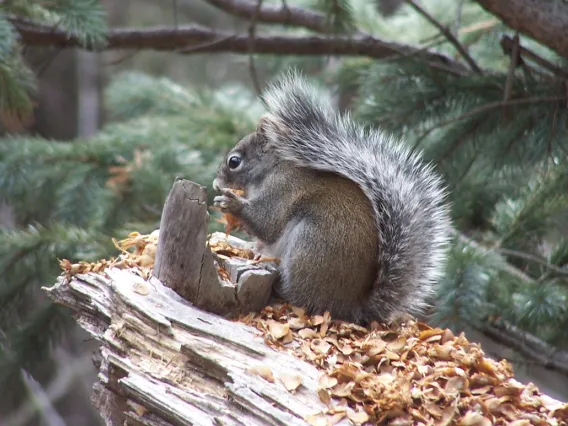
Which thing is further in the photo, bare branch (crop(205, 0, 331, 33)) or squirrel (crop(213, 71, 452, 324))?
bare branch (crop(205, 0, 331, 33))

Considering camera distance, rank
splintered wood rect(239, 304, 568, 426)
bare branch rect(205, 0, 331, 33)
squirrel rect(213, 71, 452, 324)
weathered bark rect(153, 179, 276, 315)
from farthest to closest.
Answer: bare branch rect(205, 0, 331, 33)
squirrel rect(213, 71, 452, 324)
weathered bark rect(153, 179, 276, 315)
splintered wood rect(239, 304, 568, 426)

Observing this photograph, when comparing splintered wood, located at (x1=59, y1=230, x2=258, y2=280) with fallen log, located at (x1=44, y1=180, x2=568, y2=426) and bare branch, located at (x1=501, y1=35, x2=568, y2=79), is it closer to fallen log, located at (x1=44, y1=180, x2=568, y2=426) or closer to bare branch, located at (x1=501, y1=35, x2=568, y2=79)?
fallen log, located at (x1=44, y1=180, x2=568, y2=426)

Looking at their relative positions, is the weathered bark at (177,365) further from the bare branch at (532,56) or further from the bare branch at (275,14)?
the bare branch at (275,14)

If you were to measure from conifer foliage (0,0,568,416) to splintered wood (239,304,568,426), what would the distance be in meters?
0.44

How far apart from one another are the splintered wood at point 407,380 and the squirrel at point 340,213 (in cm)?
12

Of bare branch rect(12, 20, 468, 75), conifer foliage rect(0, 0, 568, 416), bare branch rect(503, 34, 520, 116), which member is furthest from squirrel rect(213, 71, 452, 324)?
bare branch rect(12, 20, 468, 75)

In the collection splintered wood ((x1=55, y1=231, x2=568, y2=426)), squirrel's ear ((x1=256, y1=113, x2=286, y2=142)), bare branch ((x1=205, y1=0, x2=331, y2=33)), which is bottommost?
splintered wood ((x1=55, y1=231, x2=568, y2=426))

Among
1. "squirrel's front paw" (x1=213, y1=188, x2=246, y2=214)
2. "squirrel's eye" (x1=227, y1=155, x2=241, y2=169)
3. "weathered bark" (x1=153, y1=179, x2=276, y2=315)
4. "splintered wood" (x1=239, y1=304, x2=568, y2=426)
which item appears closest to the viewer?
"splintered wood" (x1=239, y1=304, x2=568, y2=426)

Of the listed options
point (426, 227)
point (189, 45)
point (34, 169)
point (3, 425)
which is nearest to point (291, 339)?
point (426, 227)

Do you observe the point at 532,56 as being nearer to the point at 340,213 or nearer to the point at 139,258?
the point at 340,213

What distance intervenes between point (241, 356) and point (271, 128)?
71cm

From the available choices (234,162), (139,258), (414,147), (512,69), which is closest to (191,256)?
(139,258)

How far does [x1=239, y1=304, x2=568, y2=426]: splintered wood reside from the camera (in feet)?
4.14

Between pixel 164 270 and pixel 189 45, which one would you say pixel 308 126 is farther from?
pixel 189 45
